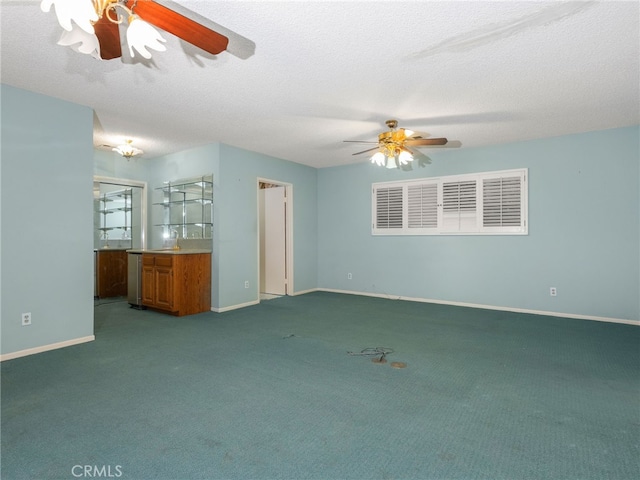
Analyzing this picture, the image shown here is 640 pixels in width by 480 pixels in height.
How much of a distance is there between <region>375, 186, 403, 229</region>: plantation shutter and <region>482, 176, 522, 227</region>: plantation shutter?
1.36 meters

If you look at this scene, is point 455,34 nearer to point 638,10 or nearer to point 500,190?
point 638,10

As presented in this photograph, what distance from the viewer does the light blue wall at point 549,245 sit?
4.41 m

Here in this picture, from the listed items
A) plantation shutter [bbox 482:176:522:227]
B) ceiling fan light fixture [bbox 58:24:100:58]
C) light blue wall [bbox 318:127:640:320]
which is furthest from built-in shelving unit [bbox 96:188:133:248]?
plantation shutter [bbox 482:176:522:227]

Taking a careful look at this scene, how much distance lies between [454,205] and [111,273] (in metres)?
6.01

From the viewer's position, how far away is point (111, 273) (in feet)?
20.8

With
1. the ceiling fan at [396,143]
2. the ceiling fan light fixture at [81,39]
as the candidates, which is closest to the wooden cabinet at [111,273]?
the ceiling fan at [396,143]

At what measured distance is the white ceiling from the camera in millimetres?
2193

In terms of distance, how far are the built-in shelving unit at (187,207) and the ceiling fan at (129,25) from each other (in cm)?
349

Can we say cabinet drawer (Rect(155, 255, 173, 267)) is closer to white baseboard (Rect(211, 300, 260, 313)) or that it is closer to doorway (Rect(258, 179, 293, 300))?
white baseboard (Rect(211, 300, 260, 313))

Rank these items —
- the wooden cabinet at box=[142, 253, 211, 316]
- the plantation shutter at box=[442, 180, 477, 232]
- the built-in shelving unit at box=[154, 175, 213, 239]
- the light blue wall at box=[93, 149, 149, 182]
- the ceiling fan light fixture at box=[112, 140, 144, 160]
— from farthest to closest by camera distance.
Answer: the light blue wall at box=[93, 149, 149, 182], the plantation shutter at box=[442, 180, 477, 232], the built-in shelving unit at box=[154, 175, 213, 239], the ceiling fan light fixture at box=[112, 140, 144, 160], the wooden cabinet at box=[142, 253, 211, 316]

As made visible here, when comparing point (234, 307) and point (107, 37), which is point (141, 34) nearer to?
point (107, 37)

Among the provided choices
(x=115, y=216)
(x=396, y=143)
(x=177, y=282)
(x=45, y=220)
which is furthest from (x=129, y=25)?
(x=115, y=216)

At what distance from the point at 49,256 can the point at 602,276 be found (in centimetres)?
630

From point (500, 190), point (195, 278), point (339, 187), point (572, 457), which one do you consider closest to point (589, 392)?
point (572, 457)
